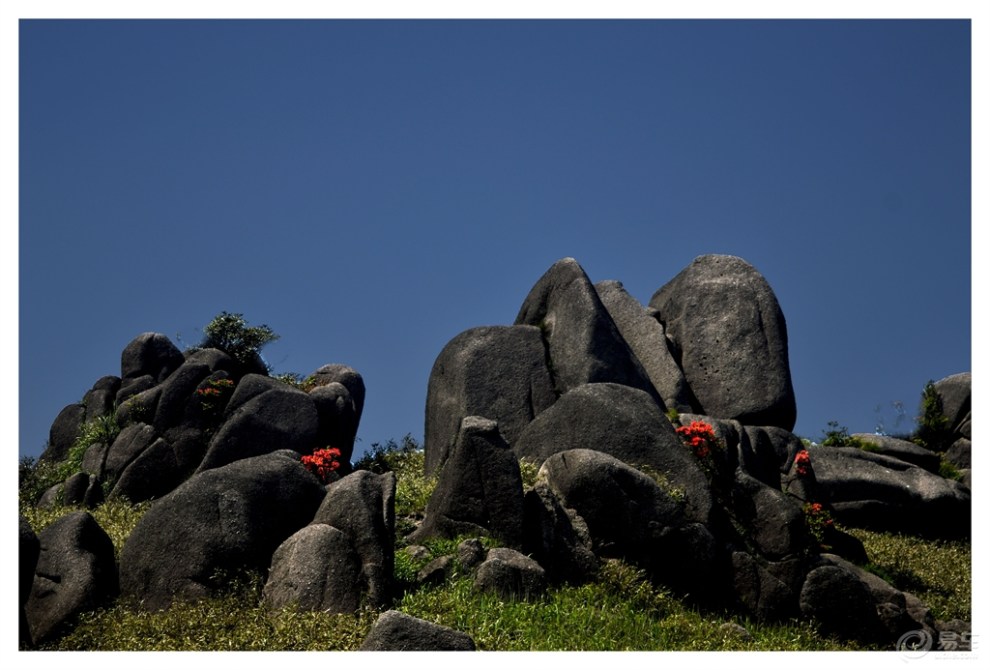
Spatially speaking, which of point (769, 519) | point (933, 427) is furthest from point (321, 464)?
point (933, 427)

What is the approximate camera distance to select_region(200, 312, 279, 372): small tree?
33.4m

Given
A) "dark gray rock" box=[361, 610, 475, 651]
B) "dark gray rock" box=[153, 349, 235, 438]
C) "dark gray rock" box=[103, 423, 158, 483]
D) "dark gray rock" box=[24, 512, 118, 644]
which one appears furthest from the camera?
"dark gray rock" box=[153, 349, 235, 438]

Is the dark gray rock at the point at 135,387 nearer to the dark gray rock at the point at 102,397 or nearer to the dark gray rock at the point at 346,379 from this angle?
the dark gray rock at the point at 102,397

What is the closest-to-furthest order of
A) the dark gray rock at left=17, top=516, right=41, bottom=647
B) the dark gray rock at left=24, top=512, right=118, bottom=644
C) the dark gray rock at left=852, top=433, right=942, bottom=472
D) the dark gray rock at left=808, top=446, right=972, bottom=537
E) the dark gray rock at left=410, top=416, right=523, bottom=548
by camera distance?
the dark gray rock at left=17, top=516, right=41, bottom=647 < the dark gray rock at left=24, top=512, right=118, bottom=644 < the dark gray rock at left=410, top=416, right=523, bottom=548 < the dark gray rock at left=808, top=446, right=972, bottom=537 < the dark gray rock at left=852, top=433, right=942, bottom=472

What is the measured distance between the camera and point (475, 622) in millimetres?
16031

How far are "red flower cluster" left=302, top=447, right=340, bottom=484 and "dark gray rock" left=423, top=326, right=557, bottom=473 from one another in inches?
93.6

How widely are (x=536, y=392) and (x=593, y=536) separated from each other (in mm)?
7997

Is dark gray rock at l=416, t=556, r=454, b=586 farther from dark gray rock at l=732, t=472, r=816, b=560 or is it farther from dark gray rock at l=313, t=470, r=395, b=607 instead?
dark gray rock at l=732, t=472, r=816, b=560

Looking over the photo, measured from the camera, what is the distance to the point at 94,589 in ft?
55.9

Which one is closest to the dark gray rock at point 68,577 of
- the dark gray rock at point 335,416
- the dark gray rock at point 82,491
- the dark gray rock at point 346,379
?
the dark gray rock at point 82,491

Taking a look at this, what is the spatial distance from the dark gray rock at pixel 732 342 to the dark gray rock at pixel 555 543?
12.5 metres

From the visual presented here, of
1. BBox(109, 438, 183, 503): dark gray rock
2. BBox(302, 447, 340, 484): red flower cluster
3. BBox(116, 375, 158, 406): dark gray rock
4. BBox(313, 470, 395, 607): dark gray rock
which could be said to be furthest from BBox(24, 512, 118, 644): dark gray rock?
BBox(116, 375, 158, 406): dark gray rock
